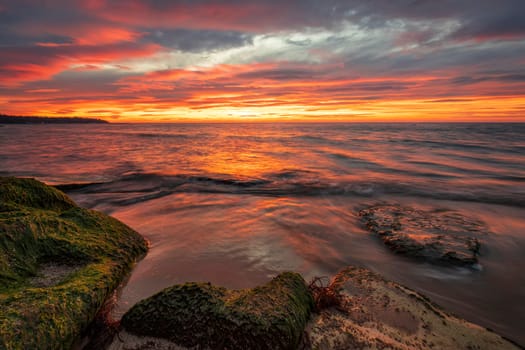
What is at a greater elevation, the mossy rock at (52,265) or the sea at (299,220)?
the mossy rock at (52,265)

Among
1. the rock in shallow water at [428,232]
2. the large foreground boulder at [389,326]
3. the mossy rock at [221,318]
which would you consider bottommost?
the rock in shallow water at [428,232]

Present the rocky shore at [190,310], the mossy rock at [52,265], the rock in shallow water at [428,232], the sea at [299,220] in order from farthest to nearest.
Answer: the rock in shallow water at [428,232] → the sea at [299,220] → the rocky shore at [190,310] → the mossy rock at [52,265]

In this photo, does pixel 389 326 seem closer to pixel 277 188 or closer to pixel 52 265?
pixel 52 265

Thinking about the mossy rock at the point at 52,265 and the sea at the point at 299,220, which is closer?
the mossy rock at the point at 52,265

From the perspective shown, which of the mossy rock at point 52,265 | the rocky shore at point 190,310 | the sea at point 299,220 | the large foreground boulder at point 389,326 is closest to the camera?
the mossy rock at point 52,265

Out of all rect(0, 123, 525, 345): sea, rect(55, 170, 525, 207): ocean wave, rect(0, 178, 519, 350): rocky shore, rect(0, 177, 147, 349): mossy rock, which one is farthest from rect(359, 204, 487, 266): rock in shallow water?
rect(0, 177, 147, 349): mossy rock

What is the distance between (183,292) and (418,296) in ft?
8.27

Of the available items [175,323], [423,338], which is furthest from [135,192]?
[423,338]

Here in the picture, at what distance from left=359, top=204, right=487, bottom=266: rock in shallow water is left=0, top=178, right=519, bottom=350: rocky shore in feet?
5.72

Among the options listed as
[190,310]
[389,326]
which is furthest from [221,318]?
[389,326]

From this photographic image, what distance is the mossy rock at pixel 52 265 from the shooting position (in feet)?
6.54

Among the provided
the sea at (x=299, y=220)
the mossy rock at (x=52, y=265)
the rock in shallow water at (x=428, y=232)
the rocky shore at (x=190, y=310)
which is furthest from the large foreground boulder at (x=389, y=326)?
the mossy rock at (x=52, y=265)

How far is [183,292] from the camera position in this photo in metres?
2.48

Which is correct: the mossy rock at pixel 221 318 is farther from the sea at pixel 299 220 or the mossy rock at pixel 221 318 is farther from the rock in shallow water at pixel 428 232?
the rock in shallow water at pixel 428 232
